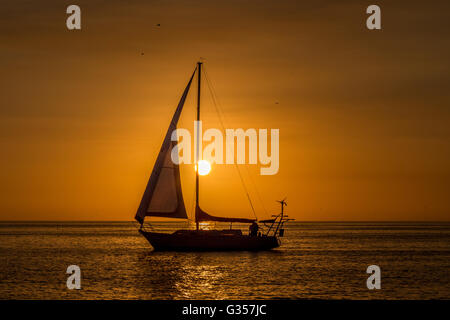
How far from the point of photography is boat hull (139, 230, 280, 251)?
6284 cm

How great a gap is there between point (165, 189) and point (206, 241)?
7407 millimetres

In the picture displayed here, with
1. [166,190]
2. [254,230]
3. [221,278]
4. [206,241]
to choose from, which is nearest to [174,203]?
[166,190]

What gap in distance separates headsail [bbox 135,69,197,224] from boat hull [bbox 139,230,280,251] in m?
3.63

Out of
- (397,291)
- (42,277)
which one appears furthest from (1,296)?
(397,291)

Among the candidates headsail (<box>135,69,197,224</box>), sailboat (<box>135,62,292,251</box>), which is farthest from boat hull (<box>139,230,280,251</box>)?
headsail (<box>135,69,197,224</box>)

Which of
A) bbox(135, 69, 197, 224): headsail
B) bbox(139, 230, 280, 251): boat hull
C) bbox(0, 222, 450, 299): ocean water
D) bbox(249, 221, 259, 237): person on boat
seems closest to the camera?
bbox(0, 222, 450, 299): ocean water

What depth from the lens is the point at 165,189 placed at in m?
60.8

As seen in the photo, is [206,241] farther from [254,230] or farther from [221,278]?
[221,278]

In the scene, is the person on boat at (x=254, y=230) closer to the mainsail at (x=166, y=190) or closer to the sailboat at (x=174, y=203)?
the sailboat at (x=174, y=203)

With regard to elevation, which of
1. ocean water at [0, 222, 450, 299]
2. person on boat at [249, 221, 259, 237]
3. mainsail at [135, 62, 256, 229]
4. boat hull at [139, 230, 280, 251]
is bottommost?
ocean water at [0, 222, 450, 299]

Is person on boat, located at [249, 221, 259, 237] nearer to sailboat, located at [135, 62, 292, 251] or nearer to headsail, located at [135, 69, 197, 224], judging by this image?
sailboat, located at [135, 62, 292, 251]
